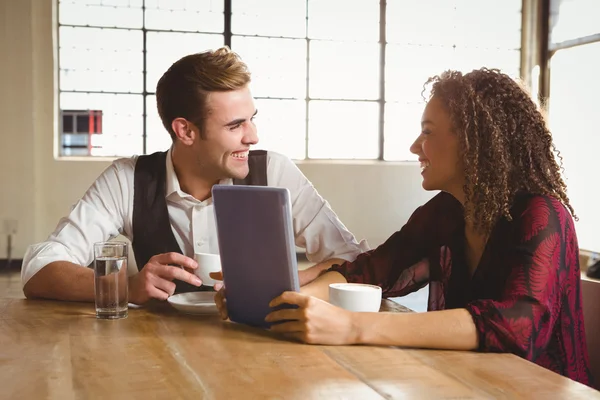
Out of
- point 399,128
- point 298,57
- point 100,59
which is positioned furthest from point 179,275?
point 399,128

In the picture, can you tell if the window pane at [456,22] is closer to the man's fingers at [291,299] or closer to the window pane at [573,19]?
the window pane at [573,19]

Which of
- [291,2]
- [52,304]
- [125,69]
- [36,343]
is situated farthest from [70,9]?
[36,343]

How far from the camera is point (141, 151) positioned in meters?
6.60

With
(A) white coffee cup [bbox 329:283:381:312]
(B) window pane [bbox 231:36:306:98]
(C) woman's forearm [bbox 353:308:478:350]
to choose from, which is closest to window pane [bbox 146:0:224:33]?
(B) window pane [bbox 231:36:306:98]

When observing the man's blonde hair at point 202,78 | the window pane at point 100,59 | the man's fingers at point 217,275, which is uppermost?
the window pane at point 100,59

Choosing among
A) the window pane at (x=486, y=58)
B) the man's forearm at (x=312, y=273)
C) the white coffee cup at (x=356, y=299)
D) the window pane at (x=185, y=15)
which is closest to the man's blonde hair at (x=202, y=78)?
the man's forearm at (x=312, y=273)

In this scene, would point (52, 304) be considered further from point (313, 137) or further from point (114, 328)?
point (313, 137)

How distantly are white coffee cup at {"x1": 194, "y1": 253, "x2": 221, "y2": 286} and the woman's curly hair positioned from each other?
0.61 m

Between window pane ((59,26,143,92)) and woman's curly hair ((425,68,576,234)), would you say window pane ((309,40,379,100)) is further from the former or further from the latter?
woman's curly hair ((425,68,576,234))

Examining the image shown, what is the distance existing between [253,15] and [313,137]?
1.36 metres

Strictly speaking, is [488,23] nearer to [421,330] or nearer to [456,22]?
[456,22]

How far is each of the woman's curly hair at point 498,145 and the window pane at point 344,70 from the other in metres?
5.43

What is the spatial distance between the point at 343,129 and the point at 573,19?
2.61 meters

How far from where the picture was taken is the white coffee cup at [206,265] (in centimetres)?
154
